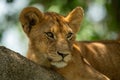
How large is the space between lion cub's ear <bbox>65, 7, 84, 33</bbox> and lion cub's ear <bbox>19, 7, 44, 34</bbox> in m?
0.39

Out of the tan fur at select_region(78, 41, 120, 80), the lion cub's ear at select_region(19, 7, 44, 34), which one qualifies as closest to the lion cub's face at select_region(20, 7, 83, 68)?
the lion cub's ear at select_region(19, 7, 44, 34)

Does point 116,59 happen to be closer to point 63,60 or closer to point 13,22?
point 63,60

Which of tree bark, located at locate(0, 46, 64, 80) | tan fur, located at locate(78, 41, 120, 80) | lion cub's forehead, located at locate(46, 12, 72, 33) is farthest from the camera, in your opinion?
tan fur, located at locate(78, 41, 120, 80)

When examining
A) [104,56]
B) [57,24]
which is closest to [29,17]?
[57,24]

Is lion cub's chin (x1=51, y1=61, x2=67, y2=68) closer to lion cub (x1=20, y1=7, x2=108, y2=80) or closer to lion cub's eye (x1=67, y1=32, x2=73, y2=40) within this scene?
lion cub (x1=20, y1=7, x2=108, y2=80)

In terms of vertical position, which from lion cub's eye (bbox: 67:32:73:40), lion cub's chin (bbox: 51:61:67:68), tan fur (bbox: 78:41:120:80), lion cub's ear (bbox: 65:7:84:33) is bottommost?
tan fur (bbox: 78:41:120:80)

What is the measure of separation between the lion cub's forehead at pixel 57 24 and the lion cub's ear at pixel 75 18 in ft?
0.52

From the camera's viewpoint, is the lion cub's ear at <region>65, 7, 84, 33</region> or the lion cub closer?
the lion cub

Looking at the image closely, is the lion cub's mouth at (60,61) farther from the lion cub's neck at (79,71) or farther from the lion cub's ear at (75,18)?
the lion cub's ear at (75,18)

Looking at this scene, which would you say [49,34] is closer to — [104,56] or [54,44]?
[54,44]

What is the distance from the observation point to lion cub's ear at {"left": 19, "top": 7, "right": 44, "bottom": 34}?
21.9 ft

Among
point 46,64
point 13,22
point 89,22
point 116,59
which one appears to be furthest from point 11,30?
point 46,64

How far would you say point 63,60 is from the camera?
6289mm

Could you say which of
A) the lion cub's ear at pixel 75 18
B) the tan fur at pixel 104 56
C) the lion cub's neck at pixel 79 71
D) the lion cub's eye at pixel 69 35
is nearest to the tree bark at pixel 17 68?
the lion cub's neck at pixel 79 71
